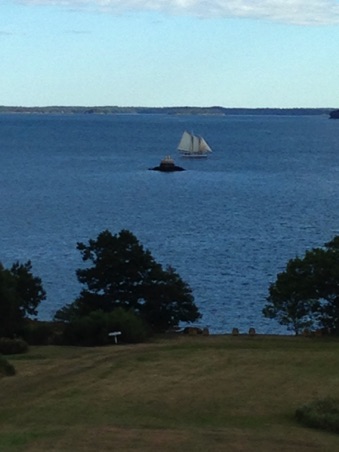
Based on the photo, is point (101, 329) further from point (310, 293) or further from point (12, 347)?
point (310, 293)

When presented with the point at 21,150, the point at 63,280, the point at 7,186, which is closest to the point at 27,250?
the point at 63,280

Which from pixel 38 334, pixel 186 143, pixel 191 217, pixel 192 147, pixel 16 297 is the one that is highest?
pixel 186 143

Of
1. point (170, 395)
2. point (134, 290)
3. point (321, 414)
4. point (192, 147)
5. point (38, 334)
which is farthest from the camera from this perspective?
point (192, 147)

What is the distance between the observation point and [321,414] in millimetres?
20875

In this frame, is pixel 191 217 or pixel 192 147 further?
pixel 192 147

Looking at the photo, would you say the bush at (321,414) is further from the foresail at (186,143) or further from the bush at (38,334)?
the foresail at (186,143)

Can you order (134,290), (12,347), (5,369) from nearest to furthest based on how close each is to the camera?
1. (5,369)
2. (12,347)
3. (134,290)

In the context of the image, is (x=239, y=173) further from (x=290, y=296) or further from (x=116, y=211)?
(x=290, y=296)

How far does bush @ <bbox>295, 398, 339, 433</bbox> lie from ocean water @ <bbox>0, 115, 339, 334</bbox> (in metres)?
20.5

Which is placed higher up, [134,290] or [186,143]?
[186,143]

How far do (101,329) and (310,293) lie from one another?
25.2 ft

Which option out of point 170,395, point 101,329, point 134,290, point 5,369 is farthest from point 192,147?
point 170,395

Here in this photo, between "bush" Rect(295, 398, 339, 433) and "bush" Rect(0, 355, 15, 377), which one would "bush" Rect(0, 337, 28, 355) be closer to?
"bush" Rect(0, 355, 15, 377)

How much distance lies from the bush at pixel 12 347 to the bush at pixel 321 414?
1113 cm
